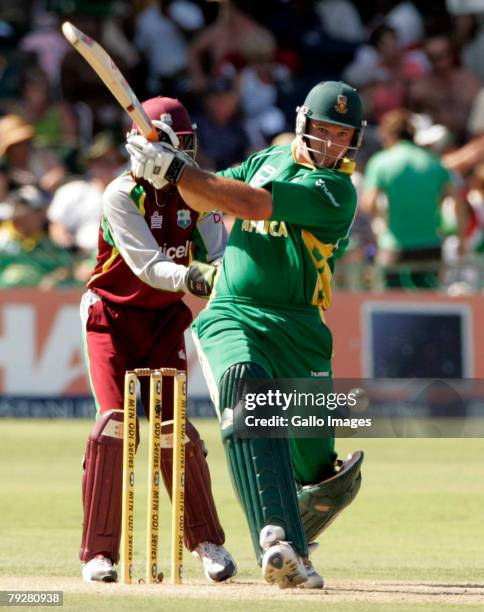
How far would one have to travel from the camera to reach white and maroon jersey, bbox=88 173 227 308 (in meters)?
7.57

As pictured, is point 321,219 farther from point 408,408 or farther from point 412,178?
point 412,178

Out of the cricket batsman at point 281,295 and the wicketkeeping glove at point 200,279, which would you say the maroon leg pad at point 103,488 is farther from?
the wicketkeeping glove at point 200,279

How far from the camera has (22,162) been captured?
17.2 m

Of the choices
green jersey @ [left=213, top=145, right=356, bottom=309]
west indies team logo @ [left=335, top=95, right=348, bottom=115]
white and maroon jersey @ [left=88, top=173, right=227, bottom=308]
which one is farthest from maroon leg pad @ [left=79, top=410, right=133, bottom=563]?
west indies team logo @ [left=335, top=95, right=348, bottom=115]

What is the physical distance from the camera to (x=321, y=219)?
7.29 m

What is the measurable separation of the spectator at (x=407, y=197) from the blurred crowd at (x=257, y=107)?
0.04 ft

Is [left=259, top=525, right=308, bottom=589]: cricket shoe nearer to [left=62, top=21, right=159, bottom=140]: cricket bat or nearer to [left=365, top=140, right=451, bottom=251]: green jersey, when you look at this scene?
[left=62, top=21, right=159, bottom=140]: cricket bat

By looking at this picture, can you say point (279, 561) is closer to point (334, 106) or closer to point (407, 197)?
point (334, 106)

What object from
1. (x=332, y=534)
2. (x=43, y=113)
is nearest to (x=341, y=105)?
(x=332, y=534)

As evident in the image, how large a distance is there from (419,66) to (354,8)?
149 cm

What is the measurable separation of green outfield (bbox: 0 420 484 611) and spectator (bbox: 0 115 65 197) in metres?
2.74

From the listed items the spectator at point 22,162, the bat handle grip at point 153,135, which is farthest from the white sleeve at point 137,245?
the spectator at point 22,162

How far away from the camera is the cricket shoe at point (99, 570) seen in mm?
7414

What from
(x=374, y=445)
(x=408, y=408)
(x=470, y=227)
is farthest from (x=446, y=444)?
(x=408, y=408)
